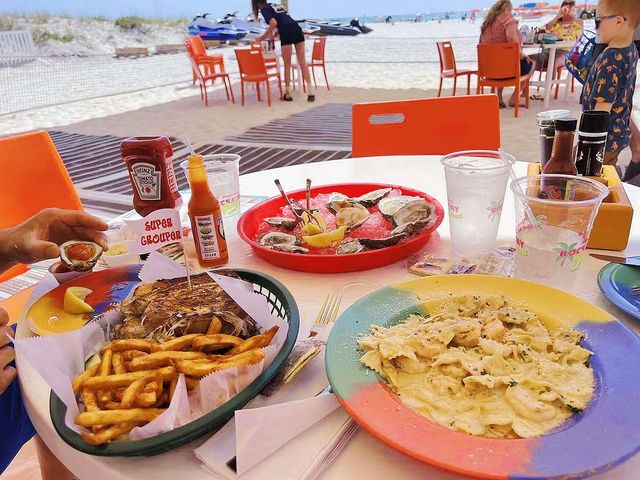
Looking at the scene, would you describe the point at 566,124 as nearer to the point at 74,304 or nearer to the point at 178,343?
the point at 178,343

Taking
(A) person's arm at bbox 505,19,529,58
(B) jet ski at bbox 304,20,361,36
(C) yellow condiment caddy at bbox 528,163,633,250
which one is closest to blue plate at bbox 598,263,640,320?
(C) yellow condiment caddy at bbox 528,163,633,250

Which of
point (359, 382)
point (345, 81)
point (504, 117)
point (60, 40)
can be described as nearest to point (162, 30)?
point (60, 40)

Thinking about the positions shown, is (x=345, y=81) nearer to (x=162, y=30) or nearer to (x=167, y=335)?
(x=167, y=335)

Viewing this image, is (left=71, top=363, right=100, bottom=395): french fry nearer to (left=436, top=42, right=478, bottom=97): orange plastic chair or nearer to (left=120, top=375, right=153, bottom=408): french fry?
(left=120, top=375, right=153, bottom=408): french fry

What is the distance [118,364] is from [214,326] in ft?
0.49

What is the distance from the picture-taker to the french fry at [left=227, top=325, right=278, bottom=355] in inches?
27.9

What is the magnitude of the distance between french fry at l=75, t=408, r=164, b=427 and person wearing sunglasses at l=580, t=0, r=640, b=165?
2816mm

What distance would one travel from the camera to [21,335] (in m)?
0.89

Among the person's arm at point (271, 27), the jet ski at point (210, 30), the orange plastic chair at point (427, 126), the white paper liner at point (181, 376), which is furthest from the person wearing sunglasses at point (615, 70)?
the jet ski at point (210, 30)

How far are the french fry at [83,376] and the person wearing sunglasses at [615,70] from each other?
281 centimetres

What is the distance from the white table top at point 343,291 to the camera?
23.0 inches

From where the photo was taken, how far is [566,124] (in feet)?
3.20

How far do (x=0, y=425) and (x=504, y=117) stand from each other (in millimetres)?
6339

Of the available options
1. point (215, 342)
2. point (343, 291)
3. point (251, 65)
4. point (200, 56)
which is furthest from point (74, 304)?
point (200, 56)
